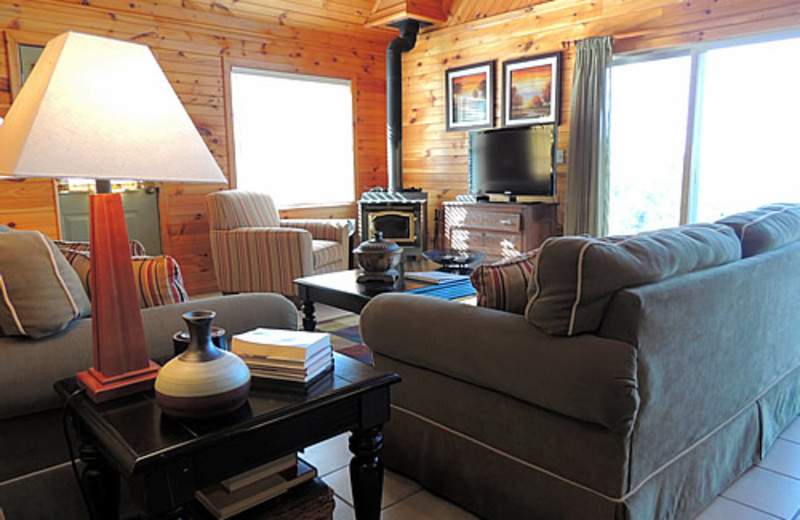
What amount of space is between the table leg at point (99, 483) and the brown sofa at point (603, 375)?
0.94 m

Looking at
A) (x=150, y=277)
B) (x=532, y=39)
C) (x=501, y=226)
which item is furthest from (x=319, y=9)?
(x=150, y=277)

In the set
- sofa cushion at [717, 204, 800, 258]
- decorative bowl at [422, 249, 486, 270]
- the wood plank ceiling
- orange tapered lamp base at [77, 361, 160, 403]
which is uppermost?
the wood plank ceiling

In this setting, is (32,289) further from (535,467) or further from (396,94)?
(396,94)

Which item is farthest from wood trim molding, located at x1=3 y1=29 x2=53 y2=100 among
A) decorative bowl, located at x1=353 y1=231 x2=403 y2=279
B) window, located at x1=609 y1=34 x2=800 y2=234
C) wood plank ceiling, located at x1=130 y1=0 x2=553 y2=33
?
window, located at x1=609 y1=34 x2=800 y2=234

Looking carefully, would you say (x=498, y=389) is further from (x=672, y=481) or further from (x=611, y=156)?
(x=611, y=156)

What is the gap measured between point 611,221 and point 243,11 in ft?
13.0

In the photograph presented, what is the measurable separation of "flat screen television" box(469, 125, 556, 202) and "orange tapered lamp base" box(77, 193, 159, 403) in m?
4.36

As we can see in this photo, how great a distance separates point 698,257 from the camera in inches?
65.4

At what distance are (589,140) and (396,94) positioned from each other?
2237mm

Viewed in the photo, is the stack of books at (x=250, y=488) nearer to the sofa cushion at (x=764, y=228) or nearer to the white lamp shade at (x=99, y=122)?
the white lamp shade at (x=99, y=122)

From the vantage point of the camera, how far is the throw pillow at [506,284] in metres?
1.74

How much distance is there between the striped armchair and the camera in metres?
4.47

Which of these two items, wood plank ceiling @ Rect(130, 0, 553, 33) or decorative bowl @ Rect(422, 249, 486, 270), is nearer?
decorative bowl @ Rect(422, 249, 486, 270)

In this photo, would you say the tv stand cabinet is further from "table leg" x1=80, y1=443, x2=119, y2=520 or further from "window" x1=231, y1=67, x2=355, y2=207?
"table leg" x1=80, y1=443, x2=119, y2=520
